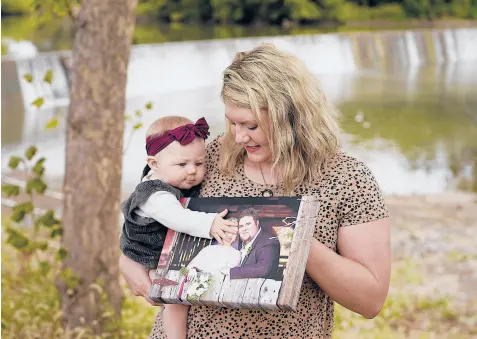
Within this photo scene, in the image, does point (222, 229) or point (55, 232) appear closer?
point (222, 229)

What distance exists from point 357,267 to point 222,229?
24 cm

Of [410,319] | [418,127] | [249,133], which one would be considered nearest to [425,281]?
[410,319]

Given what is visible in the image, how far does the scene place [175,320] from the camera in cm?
159

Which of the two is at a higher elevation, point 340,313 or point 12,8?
point 340,313

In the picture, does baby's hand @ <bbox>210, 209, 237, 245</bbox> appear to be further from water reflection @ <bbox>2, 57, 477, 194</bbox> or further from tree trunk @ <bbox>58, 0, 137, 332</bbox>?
water reflection @ <bbox>2, 57, 477, 194</bbox>

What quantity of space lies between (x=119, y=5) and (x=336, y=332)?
2.04 m

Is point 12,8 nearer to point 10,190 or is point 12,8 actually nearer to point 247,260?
point 10,190

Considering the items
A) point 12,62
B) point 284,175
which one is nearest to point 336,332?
point 284,175

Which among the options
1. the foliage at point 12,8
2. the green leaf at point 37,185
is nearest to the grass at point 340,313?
the green leaf at point 37,185

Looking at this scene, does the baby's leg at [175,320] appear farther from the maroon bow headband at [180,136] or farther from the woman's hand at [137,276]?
the maroon bow headband at [180,136]

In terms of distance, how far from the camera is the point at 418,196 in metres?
8.65

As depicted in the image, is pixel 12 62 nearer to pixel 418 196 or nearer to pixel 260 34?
pixel 260 34

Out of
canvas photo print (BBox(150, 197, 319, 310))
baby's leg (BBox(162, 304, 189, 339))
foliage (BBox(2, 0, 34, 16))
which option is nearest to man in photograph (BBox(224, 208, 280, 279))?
canvas photo print (BBox(150, 197, 319, 310))

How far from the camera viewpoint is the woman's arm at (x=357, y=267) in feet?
4.72
